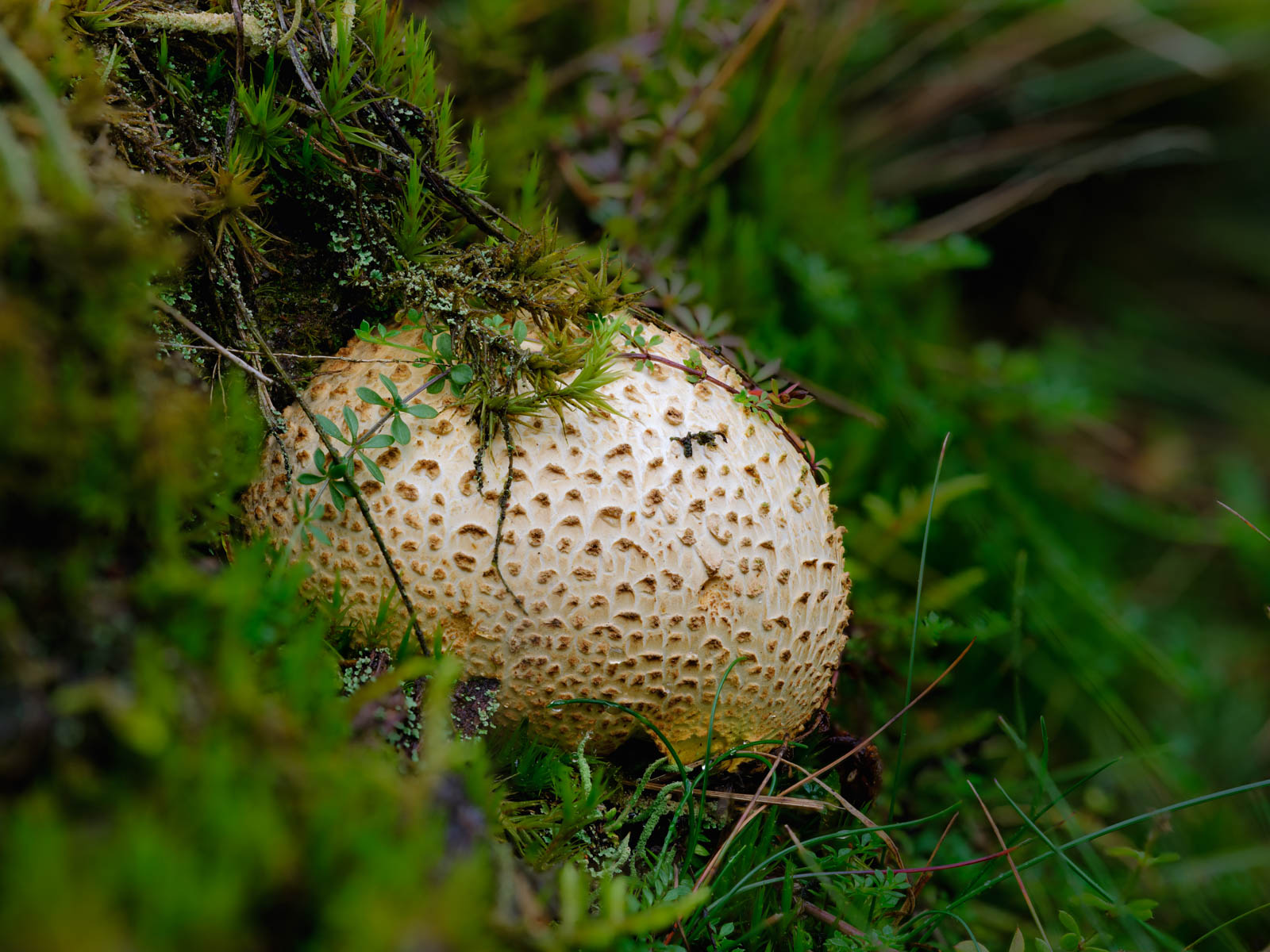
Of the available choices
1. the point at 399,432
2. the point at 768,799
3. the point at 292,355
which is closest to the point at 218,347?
the point at 292,355

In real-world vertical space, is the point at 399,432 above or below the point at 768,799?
above

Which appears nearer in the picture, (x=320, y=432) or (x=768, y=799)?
(x=320, y=432)

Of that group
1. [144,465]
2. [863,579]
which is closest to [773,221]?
[863,579]

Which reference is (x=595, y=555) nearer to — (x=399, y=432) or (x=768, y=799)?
(x=399, y=432)

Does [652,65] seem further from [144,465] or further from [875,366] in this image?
[144,465]

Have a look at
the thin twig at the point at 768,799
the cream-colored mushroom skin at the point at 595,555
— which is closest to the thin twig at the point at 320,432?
the cream-colored mushroom skin at the point at 595,555

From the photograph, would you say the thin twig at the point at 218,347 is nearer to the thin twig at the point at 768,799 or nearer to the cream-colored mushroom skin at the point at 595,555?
the cream-colored mushroom skin at the point at 595,555

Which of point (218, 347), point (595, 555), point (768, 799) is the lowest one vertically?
point (768, 799)

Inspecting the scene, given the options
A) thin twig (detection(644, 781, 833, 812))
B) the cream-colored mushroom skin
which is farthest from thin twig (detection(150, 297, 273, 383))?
thin twig (detection(644, 781, 833, 812))
